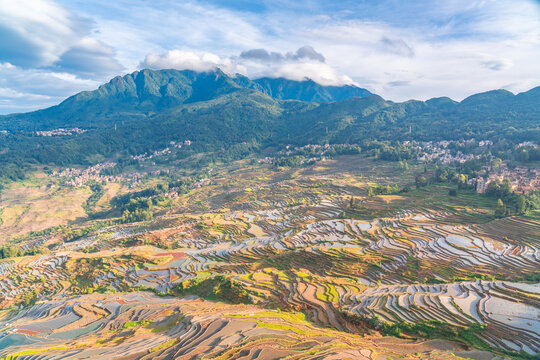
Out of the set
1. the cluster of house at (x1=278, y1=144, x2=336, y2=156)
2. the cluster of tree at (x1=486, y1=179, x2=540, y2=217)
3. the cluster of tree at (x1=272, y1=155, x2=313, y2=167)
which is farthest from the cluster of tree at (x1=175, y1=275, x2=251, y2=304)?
the cluster of house at (x1=278, y1=144, x2=336, y2=156)

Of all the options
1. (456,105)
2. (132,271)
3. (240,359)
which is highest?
(456,105)

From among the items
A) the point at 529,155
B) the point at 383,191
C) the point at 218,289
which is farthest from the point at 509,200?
the point at 218,289

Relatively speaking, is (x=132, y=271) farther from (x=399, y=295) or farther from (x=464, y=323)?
(x=464, y=323)

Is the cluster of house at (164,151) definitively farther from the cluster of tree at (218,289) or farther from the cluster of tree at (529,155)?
the cluster of tree at (529,155)

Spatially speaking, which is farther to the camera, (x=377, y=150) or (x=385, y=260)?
(x=377, y=150)

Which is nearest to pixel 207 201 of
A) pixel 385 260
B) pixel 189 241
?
pixel 189 241

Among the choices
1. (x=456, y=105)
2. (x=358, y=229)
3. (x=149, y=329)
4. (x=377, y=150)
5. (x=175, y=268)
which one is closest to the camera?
(x=149, y=329)

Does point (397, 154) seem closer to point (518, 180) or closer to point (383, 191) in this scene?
point (518, 180)
